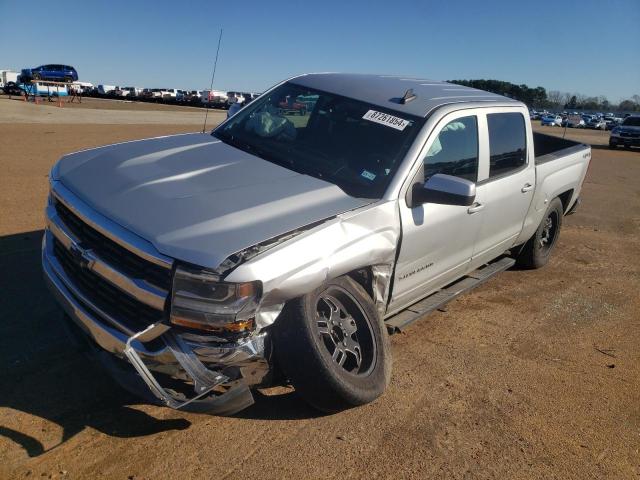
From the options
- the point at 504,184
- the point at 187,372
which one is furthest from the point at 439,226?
the point at 187,372

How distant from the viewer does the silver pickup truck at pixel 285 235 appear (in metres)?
2.56

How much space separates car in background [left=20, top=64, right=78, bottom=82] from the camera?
44862mm

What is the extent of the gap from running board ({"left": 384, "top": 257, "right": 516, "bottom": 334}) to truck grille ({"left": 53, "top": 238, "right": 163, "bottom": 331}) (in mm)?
1737

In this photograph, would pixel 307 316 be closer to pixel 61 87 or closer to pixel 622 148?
pixel 622 148

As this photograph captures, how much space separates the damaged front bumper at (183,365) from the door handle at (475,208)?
2106mm

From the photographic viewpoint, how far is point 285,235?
2.75 meters

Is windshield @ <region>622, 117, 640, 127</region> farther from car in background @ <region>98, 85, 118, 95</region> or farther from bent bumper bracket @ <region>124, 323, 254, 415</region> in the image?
car in background @ <region>98, 85, 118, 95</region>

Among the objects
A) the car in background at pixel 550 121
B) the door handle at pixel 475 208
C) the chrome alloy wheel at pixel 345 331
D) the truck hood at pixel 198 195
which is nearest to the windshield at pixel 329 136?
the truck hood at pixel 198 195

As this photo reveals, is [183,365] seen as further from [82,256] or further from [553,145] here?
[553,145]

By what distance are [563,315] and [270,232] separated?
141 inches

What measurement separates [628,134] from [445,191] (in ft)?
95.5

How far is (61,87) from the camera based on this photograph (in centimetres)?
4153

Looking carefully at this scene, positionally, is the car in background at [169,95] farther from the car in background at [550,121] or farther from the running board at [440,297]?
the running board at [440,297]

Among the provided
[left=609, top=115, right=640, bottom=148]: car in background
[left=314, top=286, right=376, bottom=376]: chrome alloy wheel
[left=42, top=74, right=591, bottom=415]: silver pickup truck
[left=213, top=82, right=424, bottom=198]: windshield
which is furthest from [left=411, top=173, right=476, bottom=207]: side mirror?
[left=609, top=115, right=640, bottom=148]: car in background
